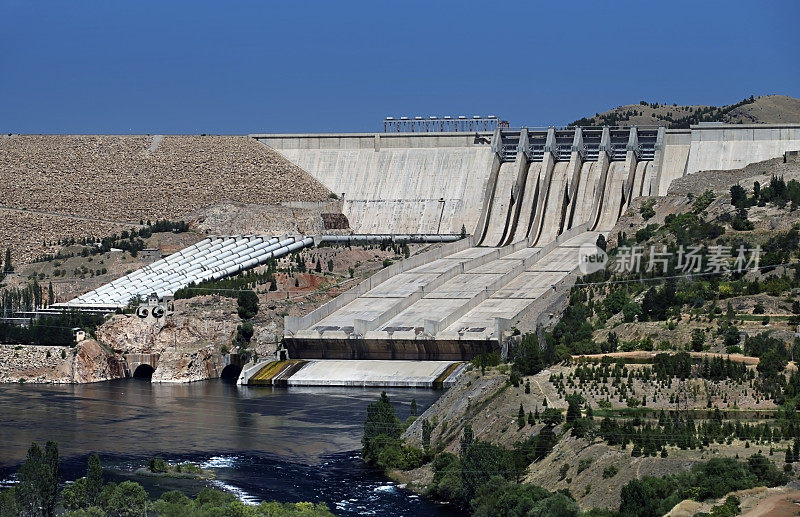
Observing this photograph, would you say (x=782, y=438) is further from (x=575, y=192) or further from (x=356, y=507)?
(x=575, y=192)

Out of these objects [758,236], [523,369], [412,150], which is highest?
[412,150]

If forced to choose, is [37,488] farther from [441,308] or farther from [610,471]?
[441,308]

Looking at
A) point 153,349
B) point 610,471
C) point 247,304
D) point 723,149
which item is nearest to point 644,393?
point 610,471

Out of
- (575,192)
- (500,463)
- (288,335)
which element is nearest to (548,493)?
(500,463)

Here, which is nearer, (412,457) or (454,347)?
(412,457)

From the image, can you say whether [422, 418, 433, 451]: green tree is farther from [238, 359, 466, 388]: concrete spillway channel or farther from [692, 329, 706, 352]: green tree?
[238, 359, 466, 388]: concrete spillway channel

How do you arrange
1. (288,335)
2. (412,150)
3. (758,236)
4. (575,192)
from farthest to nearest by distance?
(412,150) → (575,192) → (288,335) → (758,236)

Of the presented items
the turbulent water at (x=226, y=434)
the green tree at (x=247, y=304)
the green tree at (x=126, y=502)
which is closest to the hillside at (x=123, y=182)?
the green tree at (x=247, y=304)
